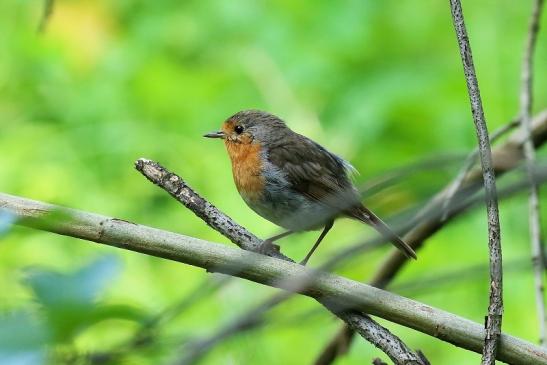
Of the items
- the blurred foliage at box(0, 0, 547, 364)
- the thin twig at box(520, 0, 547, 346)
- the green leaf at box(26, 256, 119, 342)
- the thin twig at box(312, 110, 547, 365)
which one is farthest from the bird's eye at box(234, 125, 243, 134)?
the green leaf at box(26, 256, 119, 342)

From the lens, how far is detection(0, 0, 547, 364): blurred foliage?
4238 mm

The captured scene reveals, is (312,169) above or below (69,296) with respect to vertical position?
above

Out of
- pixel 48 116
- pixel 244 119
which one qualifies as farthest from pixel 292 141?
pixel 48 116

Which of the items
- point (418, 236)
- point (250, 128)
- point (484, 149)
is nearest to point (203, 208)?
point (484, 149)

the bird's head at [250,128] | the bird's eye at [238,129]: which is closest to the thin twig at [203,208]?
the bird's head at [250,128]

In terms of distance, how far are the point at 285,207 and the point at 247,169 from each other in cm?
27

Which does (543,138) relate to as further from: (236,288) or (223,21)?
(223,21)

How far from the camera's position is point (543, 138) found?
3166 mm

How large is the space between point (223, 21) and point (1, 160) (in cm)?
151

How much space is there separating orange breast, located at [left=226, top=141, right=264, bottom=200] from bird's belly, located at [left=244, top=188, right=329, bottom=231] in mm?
39

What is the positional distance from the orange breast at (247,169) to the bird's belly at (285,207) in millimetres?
39

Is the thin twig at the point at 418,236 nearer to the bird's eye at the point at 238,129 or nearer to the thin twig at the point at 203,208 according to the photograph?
the thin twig at the point at 203,208

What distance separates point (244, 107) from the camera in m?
5.19

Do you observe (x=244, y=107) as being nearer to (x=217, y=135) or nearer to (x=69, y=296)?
(x=217, y=135)
